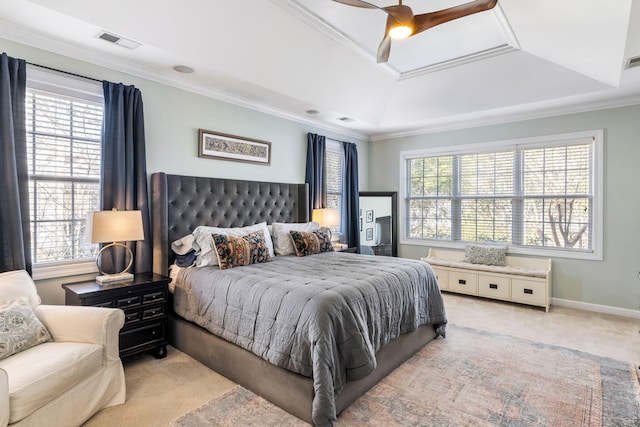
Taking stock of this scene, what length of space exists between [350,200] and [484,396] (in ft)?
12.5

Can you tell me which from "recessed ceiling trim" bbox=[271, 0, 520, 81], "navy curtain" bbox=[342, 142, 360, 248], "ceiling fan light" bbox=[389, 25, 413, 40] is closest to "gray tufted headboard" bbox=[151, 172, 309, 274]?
"navy curtain" bbox=[342, 142, 360, 248]

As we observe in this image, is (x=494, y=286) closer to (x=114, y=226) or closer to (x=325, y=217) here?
(x=325, y=217)

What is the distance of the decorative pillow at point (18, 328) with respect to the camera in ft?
6.43

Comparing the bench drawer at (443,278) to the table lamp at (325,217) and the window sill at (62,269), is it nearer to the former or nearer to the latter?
the table lamp at (325,217)

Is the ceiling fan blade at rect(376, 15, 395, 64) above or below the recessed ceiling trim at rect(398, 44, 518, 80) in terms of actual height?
below

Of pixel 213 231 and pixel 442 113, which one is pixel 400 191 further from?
pixel 213 231

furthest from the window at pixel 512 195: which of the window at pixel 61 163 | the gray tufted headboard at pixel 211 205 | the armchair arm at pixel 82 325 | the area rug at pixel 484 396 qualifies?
the armchair arm at pixel 82 325

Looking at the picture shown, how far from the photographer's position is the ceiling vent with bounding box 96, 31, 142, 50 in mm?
2660

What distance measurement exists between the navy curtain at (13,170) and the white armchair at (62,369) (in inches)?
11.2

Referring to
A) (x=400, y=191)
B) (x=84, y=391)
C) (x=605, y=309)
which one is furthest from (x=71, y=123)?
(x=605, y=309)

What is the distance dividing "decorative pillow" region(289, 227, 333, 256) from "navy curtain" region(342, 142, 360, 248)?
162 cm

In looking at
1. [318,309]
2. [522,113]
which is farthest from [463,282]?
[318,309]

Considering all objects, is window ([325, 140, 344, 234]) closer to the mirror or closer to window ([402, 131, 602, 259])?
the mirror

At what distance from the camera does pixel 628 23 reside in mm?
2588
